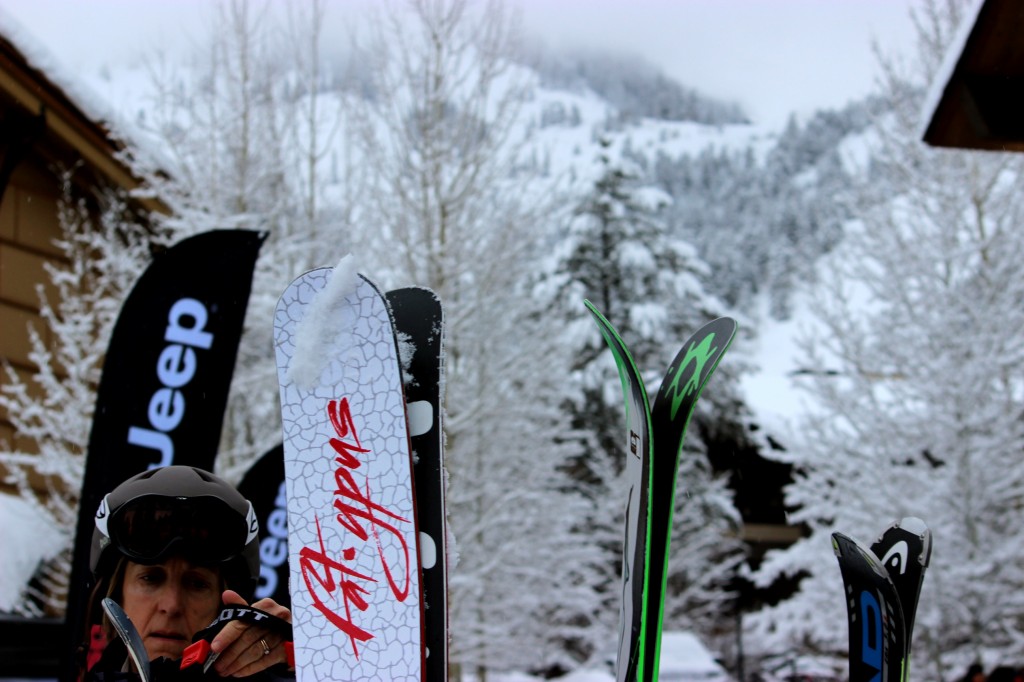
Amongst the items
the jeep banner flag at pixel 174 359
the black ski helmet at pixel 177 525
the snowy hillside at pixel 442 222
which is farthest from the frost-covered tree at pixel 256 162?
the black ski helmet at pixel 177 525

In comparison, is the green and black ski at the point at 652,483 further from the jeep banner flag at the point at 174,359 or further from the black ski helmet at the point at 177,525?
the jeep banner flag at the point at 174,359

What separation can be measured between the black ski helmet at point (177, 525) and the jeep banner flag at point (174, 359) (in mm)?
2983

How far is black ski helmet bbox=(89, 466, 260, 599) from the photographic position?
5.85ft

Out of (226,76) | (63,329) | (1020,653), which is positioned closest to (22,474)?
(63,329)

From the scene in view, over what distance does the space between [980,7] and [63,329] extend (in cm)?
774

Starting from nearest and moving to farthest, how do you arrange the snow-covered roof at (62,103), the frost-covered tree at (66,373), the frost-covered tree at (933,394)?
1. the snow-covered roof at (62,103)
2. the frost-covered tree at (66,373)
3. the frost-covered tree at (933,394)

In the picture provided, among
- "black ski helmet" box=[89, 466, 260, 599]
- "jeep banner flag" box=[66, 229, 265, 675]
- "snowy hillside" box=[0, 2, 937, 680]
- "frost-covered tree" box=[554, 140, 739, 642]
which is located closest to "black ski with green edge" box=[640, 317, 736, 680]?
"black ski helmet" box=[89, 466, 260, 599]

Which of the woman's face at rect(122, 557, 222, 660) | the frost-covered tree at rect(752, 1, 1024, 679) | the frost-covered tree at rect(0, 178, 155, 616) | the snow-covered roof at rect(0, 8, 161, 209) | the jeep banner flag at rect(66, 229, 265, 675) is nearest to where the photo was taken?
the woman's face at rect(122, 557, 222, 660)

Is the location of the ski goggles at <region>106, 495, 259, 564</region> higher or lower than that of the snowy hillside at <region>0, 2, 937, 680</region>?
lower

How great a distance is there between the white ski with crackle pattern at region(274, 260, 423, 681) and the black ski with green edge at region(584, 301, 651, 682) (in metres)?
0.44

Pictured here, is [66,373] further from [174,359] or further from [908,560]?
[908,560]

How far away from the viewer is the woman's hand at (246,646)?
150 centimetres

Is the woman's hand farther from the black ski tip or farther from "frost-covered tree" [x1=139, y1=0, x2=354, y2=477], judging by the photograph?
"frost-covered tree" [x1=139, y1=0, x2=354, y2=477]

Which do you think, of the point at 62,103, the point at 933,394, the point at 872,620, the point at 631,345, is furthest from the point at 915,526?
the point at 631,345
